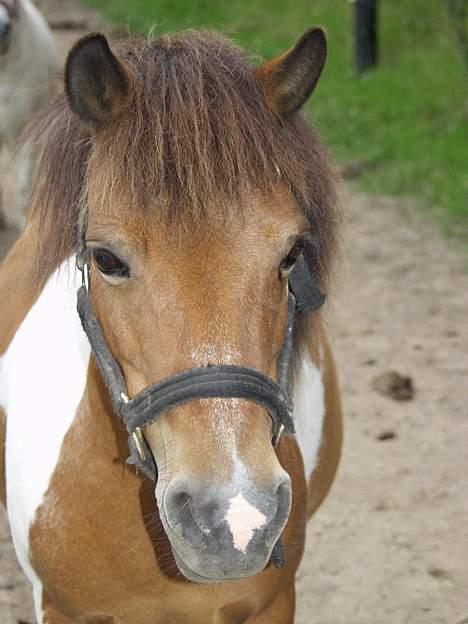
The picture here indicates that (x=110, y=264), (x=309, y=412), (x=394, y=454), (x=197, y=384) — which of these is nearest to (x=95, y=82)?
(x=110, y=264)

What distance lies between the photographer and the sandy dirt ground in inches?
134

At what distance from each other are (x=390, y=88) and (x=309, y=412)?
5877 millimetres

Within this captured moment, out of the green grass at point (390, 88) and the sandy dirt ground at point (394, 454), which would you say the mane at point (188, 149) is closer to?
the sandy dirt ground at point (394, 454)

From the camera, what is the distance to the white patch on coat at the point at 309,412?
104 inches

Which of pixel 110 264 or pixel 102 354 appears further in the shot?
pixel 102 354

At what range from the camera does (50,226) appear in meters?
2.25

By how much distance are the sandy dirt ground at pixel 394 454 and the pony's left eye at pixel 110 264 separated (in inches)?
25.7

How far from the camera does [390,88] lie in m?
8.23

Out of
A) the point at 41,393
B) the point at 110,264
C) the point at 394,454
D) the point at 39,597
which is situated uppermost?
the point at 110,264

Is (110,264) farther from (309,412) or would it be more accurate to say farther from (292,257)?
(309,412)

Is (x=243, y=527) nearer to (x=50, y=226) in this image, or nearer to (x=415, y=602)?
(x=50, y=226)

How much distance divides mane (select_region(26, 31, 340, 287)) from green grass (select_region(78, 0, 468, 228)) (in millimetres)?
3867

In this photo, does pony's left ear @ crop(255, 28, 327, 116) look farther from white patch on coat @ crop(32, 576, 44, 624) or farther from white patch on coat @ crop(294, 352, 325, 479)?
white patch on coat @ crop(32, 576, 44, 624)

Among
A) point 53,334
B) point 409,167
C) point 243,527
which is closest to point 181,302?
point 243,527
